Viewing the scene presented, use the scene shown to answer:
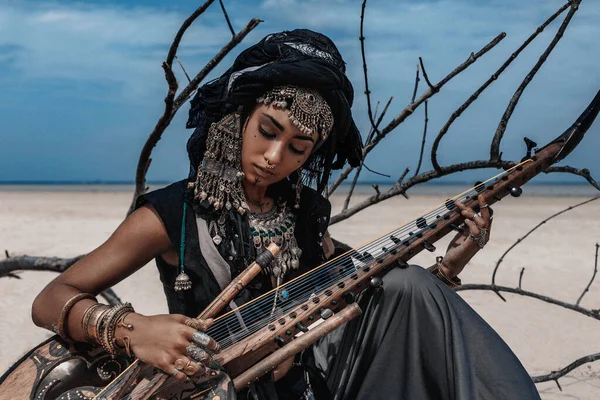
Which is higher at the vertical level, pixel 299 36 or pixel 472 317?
pixel 299 36

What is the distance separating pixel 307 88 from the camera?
2.36 m

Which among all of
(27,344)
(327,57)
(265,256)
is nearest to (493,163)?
(327,57)

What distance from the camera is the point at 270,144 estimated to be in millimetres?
2312

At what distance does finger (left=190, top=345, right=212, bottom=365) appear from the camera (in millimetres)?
1841

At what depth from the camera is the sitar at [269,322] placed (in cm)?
196

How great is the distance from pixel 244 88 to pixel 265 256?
2.09ft

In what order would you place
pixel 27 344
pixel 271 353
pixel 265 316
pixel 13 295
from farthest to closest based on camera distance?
pixel 13 295
pixel 27 344
pixel 265 316
pixel 271 353

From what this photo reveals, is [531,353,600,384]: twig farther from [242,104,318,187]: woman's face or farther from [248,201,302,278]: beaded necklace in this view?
[242,104,318,187]: woman's face

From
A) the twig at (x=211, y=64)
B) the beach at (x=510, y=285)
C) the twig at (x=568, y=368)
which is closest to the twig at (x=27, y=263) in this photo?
the twig at (x=211, y=64)

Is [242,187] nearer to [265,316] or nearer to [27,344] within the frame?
[265,316]

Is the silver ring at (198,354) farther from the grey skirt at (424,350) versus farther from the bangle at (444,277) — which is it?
the bangle at (444,277)

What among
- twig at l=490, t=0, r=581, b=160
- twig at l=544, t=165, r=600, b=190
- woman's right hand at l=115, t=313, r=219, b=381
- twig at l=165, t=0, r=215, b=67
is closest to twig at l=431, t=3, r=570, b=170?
twig at l=490, t=0, r=581, b=160

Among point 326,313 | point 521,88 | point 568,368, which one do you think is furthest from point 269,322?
point 568,368

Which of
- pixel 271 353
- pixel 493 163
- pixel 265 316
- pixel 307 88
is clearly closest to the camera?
pixel 271 353
